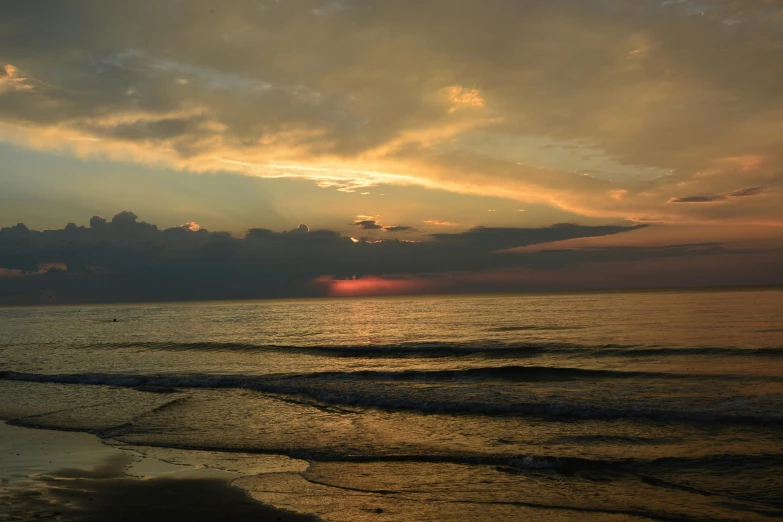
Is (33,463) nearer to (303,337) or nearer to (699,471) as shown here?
(699,471)

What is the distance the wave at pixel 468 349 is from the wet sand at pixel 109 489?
92.6 ft

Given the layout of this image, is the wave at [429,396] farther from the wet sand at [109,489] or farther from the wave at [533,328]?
the wave at [533,328]

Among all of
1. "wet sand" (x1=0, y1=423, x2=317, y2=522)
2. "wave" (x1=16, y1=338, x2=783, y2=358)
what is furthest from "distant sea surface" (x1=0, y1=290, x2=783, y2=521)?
"wet sand" (x1=0, y1=423, x2=317, y2=522)

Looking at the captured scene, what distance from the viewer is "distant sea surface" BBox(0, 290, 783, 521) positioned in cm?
1116

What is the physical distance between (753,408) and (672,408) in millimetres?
2544

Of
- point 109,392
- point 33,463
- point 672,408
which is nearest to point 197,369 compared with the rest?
point 109,392

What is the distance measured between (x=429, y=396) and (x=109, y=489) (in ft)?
45.0

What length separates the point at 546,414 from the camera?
1947 centimetres

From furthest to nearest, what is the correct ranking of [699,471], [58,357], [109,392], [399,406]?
[58,357], [109,392], [399,406], [699,471]

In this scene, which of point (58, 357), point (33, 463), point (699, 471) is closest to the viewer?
point (699, 471)

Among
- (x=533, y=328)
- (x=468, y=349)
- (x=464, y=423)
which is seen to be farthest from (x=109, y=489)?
(x=533, y=328)

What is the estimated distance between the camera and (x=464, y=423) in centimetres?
1841

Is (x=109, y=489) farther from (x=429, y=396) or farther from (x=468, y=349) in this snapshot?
(x=468, y=349)

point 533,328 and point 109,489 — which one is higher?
point 109,489
